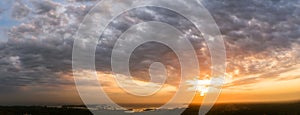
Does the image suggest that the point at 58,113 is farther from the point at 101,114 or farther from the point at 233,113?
the point at 233,113

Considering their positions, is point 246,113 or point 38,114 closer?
point 38,114

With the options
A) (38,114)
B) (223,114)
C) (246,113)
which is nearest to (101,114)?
(38,114)

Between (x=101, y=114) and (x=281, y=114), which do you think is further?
(x=101, y=114)

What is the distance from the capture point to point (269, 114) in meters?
176

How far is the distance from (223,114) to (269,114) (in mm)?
23301

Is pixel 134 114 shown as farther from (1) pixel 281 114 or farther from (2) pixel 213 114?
(1) pixel 281 114

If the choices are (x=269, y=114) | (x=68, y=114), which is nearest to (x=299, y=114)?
(x=269, y=114)

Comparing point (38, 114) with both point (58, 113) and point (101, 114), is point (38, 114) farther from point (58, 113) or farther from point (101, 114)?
point (101, 114)

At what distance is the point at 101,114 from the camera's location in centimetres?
19975

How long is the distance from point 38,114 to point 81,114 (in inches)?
1180

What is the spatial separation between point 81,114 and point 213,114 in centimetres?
7579

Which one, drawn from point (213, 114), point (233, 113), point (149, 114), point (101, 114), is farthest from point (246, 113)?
point (101, 114)

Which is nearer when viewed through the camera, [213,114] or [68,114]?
[213,114]

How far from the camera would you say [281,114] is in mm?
184125
